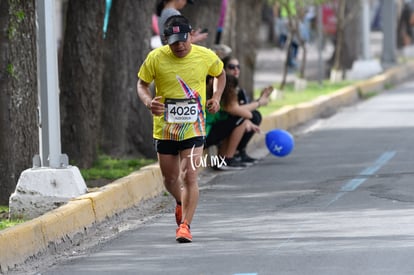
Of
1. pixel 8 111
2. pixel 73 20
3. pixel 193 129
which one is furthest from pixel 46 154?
pixel 73 20

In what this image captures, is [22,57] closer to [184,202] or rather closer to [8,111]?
[8,111]

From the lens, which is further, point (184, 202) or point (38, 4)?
point (38, 4)

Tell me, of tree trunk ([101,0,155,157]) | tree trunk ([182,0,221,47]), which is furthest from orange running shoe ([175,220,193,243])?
tree trunk ([182,0,221,47])

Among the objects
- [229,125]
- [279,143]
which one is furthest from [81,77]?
[279,143]

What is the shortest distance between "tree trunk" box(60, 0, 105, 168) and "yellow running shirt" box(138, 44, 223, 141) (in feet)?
13.3

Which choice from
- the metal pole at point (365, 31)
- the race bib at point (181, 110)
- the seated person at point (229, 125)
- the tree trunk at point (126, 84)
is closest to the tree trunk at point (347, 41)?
the metal pole at point (365, 31)

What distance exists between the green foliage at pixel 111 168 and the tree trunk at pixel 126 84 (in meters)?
0.27

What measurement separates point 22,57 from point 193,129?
2702 mm

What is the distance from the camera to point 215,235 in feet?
35.6

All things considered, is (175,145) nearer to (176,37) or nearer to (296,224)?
(176,37)

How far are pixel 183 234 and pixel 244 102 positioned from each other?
5407mm

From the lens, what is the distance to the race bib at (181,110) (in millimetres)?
10586

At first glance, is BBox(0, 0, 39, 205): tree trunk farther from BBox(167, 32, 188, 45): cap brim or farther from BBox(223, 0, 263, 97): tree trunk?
BBox(223, 0, 263, 97): tree trunk

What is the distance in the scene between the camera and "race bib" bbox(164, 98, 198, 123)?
10.6 m
